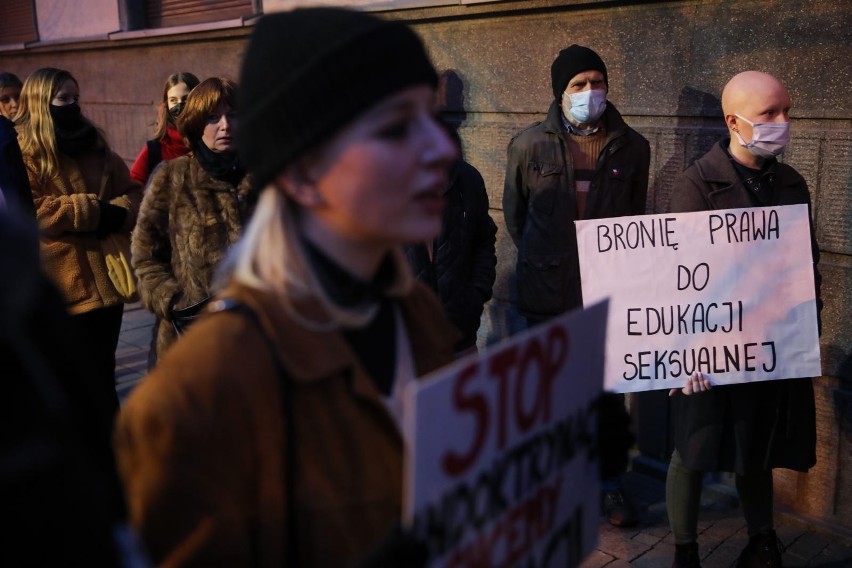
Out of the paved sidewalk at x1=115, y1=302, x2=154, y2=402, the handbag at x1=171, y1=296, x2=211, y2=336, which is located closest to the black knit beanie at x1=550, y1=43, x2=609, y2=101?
the handbag at x1=171, y1=296, x2=211, y2=336

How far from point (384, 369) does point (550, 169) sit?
9.48ft

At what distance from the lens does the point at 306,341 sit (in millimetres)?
1443

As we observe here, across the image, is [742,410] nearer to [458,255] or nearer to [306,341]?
[458,255]

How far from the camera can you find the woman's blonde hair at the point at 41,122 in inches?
182

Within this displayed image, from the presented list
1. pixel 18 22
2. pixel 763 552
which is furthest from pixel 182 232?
pixel 18 22

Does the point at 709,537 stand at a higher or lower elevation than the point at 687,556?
lower

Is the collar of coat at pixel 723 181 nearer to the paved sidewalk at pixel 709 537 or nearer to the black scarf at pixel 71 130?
the paved sidewalk at pixel 709 537

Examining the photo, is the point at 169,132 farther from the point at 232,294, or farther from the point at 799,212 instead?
the point at 232,294

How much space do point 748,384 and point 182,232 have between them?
234 centimetres

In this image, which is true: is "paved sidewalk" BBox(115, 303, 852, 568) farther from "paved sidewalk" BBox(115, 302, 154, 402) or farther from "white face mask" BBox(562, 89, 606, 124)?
"paved sidewalk" BBox(115, 302, 154, 402)

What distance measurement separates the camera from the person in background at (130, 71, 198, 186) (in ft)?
18.8

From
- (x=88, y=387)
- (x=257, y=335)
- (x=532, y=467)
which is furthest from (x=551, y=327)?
(x=88, y=387)

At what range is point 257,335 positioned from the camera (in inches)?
55.5

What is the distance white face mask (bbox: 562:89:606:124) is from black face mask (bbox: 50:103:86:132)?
2592 mm
